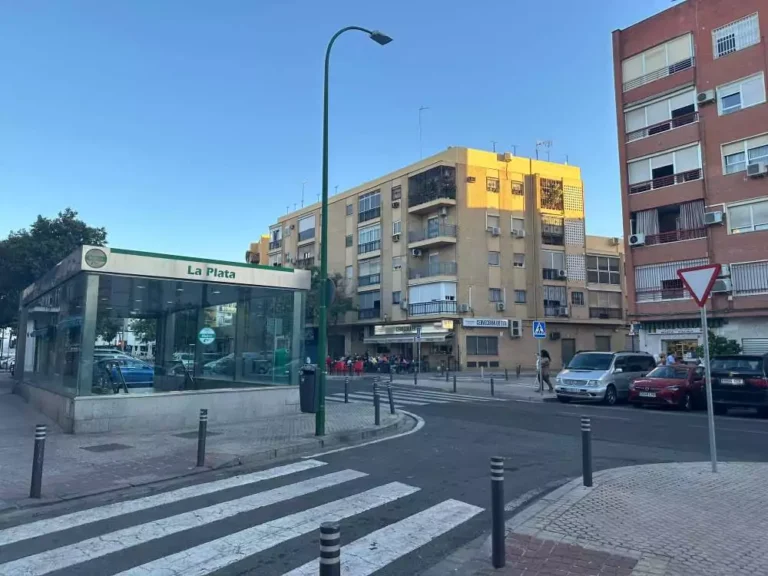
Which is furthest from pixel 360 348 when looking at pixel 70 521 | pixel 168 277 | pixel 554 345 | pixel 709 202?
pixel 70 521

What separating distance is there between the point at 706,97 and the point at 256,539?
29.4 metres

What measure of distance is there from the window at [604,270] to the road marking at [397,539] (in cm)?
4738

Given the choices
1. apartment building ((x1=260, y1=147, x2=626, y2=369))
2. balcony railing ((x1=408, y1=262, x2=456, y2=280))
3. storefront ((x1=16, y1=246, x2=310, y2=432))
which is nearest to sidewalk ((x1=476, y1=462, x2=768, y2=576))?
storefront ((x1=16, y1=246, x2=310, y2=432))

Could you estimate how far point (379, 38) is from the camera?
1264 centimetres

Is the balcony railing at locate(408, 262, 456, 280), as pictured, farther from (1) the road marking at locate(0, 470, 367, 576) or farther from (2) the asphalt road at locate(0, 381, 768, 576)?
(1) the road marking at locate(0, 470, 367, 576)

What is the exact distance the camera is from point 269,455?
9867 millimetres

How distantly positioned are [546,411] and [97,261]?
41.6 feet

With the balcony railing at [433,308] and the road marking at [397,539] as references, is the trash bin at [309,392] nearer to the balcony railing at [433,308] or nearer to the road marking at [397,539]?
the road marking at [397,539]

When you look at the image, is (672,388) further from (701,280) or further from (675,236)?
(675,236)

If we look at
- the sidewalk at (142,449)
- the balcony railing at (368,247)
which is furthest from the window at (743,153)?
the balcony railing at (368,247)

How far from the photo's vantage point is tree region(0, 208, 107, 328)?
2697cm

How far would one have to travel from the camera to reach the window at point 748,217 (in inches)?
1016

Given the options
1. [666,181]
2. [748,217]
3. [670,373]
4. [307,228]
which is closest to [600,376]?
[670,373]

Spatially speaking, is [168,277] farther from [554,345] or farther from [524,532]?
[554,345]
